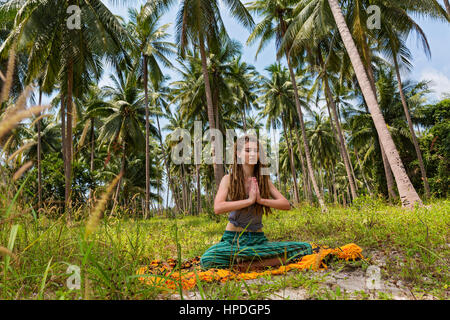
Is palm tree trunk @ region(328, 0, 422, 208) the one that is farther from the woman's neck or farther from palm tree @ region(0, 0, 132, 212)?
palm tree @ region(0, 0, 132, 212)

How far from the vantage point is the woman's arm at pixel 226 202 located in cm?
267

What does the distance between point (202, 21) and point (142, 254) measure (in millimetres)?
11091

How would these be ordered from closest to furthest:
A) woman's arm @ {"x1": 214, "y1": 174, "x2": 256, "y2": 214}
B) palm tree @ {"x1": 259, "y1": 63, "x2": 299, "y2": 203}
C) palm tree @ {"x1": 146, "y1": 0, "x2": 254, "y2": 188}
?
woman's arm @ {"x1": 214, "y1": 174, "x2": 256, "y2": 214}, palm tree @ {"x1": 146, "y1": 0, "x2": 254, "y2": 188}, palm tree @ {"x1": 259, "y1": 63, "x2": 299, "y2": 203}

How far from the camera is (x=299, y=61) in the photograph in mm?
17656

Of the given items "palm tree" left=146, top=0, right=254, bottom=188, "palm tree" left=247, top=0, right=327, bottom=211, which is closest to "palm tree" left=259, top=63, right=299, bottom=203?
"palm tree" left=247, top=0, right=327, bottom=211

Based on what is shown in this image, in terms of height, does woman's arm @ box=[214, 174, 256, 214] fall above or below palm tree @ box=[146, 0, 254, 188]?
below

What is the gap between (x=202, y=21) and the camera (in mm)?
11156

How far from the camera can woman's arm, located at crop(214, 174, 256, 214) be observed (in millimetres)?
2666

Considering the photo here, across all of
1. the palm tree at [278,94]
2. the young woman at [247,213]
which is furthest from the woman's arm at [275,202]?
the palm tree at [278,94]

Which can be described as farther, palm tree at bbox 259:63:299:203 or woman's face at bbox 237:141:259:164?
palm tree at bbox 259:63:299:203

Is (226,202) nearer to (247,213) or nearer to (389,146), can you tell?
(247,213)

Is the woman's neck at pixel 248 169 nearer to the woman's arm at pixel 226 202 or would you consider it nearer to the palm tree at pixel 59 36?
the woman's arm at pixel 226 202

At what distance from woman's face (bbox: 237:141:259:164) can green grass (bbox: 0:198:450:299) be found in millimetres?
1221
